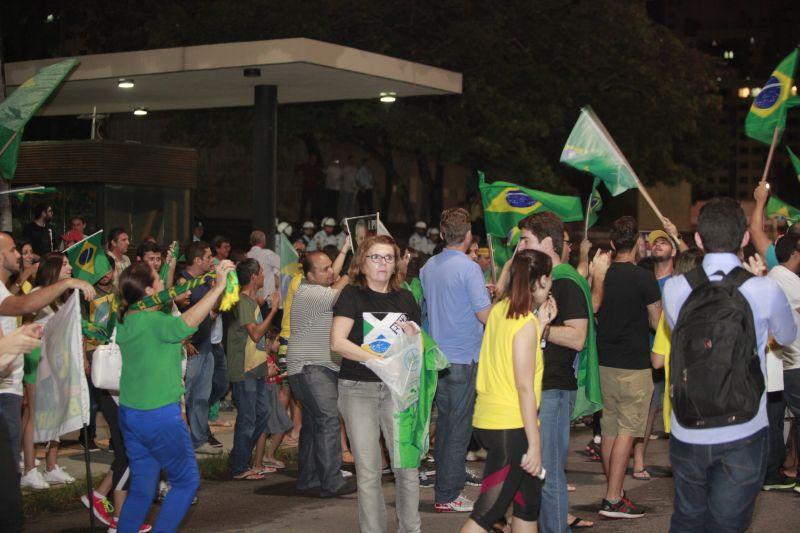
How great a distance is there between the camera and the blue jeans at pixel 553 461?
668cm

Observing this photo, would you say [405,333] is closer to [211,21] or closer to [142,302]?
[142,302]

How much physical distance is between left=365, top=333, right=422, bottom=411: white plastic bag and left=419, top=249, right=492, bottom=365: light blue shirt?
1.51m

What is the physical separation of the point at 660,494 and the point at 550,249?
131 inches

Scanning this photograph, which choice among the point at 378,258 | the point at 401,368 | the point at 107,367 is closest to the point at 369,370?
the point at 401,368

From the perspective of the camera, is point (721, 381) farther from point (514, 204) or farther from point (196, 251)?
point (196, 251)

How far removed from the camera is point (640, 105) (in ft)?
104

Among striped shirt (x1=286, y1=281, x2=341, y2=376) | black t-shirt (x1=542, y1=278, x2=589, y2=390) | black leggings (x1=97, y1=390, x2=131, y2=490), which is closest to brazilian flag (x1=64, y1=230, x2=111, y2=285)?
black leggings (x1=97, y1=390, x2=131, y2=490)

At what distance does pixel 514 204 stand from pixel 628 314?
2.37m

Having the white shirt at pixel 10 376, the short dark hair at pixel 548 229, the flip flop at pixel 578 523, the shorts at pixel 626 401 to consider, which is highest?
the short dark hair at pixel 548 229

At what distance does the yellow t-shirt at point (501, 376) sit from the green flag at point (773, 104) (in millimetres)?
4939

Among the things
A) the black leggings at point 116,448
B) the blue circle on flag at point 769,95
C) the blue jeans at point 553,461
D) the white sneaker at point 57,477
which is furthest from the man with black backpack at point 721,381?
the white sneaker at point 57,477

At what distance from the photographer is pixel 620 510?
27.7ft

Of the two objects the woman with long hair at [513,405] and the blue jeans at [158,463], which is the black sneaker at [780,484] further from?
the blue jeans at [158,463]

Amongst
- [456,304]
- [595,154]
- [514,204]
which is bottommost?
[456,304]
